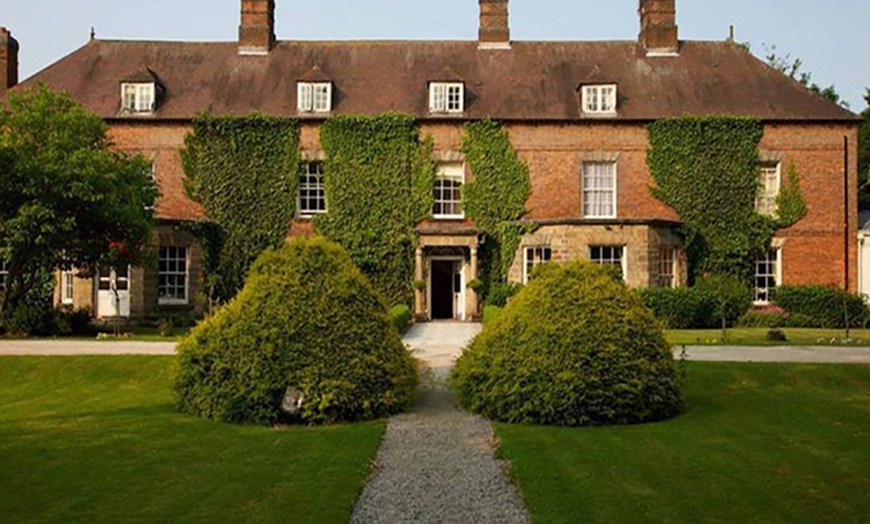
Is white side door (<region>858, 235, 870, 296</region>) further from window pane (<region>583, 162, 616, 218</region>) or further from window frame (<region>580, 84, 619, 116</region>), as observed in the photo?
window frame (<region>580, 84, 619, 116</region>)

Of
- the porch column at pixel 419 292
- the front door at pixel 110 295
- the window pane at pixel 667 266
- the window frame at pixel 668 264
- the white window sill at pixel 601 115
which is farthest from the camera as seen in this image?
the white window sill at pixel 601 115

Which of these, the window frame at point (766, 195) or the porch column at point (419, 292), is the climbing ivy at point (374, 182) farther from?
the window frame at point (766, 195)

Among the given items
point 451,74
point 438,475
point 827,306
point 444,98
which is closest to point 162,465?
point 438,475

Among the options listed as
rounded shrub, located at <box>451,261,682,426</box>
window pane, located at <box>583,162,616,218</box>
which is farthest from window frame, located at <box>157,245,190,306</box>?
rounded shrub, located at <box>451,261,682,426</box>

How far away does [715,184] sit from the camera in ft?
97.5

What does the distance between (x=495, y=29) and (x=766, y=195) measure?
12108 mm

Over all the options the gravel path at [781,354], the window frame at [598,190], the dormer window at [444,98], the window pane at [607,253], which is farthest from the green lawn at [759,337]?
the dormer window at [444,98]

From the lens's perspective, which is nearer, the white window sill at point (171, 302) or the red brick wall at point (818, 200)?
the white window sill at point (171, 302)

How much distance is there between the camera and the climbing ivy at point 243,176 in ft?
97.4

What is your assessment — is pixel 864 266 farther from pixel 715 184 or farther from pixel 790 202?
pixel 715 184

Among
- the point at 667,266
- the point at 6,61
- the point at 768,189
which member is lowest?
the point at 667,266

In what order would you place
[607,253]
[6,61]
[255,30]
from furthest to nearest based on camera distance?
[255,30], [6,61], [607,253]

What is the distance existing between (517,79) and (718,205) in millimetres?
8716

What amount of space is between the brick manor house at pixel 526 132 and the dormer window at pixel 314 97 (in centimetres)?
5
